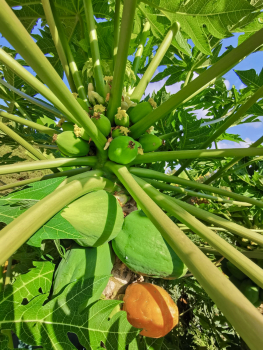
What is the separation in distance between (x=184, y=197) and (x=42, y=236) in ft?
4.62

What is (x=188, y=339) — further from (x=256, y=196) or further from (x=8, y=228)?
(x=8, y=228)

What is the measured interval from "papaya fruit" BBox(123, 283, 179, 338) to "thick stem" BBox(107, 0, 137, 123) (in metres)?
0.88

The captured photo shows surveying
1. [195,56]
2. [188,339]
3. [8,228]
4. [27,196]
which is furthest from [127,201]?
[188,339]

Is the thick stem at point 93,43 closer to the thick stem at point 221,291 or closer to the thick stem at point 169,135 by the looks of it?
the thick stem at point 169,135

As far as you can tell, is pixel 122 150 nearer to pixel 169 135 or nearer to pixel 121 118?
pixel 121 118

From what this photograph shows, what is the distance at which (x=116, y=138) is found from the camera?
1173 mm

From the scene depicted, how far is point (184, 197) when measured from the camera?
6.33 feet

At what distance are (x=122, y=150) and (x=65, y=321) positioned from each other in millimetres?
717

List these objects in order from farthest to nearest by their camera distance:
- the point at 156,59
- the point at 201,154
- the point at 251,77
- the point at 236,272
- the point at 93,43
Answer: the point at 236,272 < the point at 251,77 < the point at 156,59 < the point at 93,43 < the point at 201,154

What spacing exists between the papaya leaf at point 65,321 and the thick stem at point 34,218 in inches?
14.2

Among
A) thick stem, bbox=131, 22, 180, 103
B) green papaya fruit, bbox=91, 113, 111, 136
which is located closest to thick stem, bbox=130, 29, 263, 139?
green papaya fruit, bbox=91, 113, 111, 136

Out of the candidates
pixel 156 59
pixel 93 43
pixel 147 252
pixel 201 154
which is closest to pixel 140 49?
pixel 156 59

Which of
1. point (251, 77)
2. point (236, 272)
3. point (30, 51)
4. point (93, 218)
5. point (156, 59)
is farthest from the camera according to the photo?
point (236, 272)

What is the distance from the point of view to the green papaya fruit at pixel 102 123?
1.19 metres
